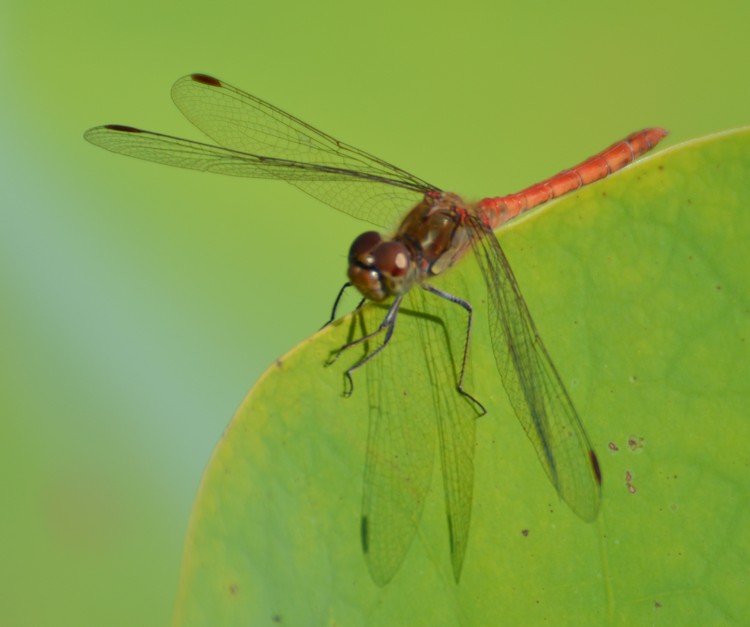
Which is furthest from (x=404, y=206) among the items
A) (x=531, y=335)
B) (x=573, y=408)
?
(x=573, y=408)

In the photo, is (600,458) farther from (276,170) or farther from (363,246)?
(276,170)

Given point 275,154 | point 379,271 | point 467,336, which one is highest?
point 275,154

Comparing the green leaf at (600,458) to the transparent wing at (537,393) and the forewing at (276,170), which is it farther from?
the forewing at (276,170)

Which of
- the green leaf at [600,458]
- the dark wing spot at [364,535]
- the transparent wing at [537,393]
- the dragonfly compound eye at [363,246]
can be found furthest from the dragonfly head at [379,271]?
the dark wing spot at [364,535]

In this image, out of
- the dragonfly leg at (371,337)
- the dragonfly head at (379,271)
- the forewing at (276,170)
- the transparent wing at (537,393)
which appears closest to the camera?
the transparent wing at (537,393)

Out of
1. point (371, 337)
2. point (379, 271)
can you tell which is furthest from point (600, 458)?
point (379, 271)

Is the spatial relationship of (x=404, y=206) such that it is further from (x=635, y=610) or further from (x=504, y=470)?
(x=635, y=610)
